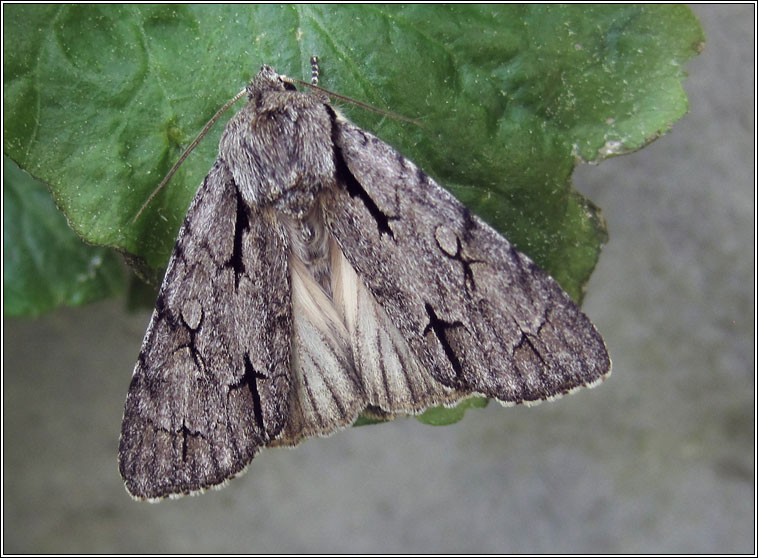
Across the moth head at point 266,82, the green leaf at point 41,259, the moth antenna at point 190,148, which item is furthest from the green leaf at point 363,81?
the green leaf at point 41,259

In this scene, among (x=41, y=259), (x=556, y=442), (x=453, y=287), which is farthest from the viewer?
(x=556, y=442)

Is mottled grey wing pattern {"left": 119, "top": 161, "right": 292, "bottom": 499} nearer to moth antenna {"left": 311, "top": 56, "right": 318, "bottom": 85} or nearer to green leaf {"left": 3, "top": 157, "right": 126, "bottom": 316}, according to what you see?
moth antenna {"left": 311, "top": 56, "right": 318, "bottom": 85}

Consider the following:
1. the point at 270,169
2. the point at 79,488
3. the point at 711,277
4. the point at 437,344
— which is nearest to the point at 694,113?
the point at 711,277

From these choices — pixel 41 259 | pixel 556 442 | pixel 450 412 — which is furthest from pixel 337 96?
pixel 556 442

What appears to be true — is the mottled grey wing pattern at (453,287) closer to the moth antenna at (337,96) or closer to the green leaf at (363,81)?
the moth antenna at (337,96)

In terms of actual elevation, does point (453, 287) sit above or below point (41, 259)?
above

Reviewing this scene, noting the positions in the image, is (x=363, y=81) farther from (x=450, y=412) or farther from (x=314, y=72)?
(x=450, y=412)

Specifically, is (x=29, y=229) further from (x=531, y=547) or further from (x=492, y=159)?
(x=531, y=547)
